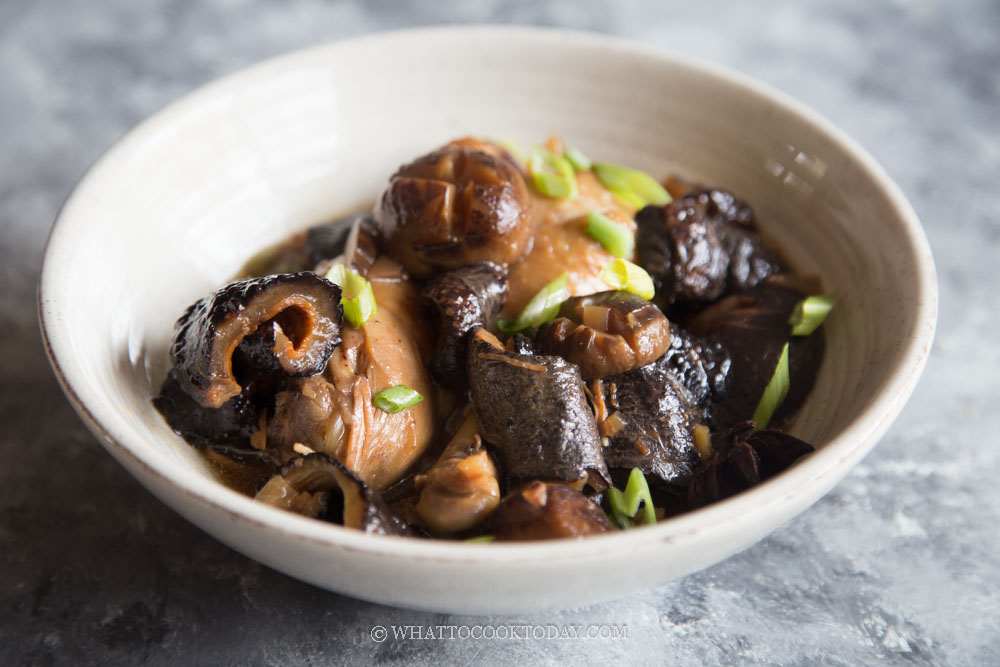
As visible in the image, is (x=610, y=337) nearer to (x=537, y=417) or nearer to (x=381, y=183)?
(x=537, y=417)

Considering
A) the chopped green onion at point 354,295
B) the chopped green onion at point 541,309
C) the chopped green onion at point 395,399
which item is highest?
the chopped green onion at point 541,309

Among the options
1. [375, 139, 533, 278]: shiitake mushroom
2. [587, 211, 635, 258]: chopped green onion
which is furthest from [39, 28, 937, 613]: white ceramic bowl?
[375, 139, 533, 278]: shiitake mushroom

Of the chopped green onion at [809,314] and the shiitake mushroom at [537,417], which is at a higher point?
the chopped green onion at [809,314]

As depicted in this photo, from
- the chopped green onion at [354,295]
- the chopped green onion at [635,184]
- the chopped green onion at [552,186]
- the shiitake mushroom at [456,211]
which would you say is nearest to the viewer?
the chopped green onion at [354,295]

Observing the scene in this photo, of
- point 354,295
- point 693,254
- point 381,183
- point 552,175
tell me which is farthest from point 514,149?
point 354,295

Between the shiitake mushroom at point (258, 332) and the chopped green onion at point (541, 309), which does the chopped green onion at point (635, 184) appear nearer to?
the chopped green onion at point (541, 309)

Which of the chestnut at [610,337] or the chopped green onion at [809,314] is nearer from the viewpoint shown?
the chestnut at [610,337]

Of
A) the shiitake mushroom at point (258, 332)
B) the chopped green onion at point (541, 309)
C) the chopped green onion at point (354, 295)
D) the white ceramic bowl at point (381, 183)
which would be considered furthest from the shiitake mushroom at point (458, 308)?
the white ceramic bowl at point (381, 183)
